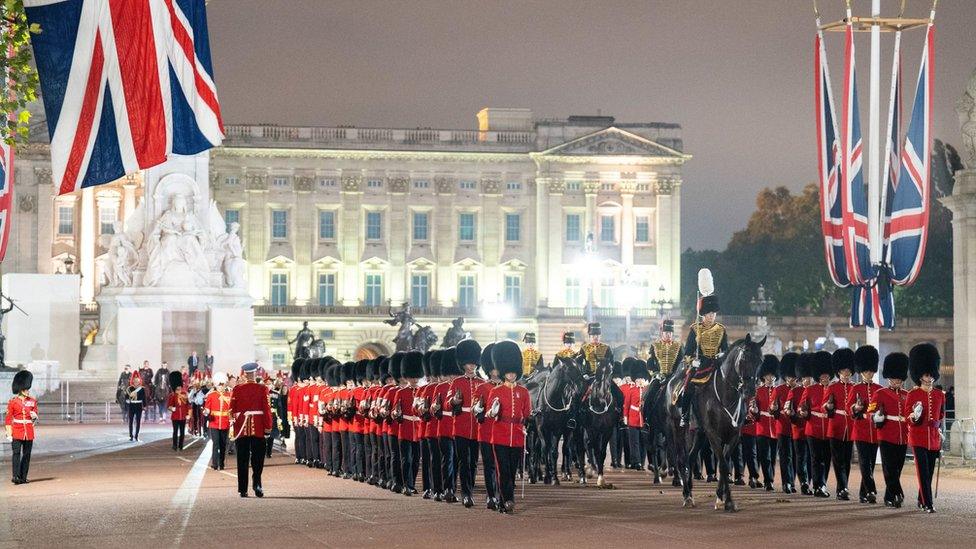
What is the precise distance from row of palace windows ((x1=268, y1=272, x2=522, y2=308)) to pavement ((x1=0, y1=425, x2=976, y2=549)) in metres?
67.8

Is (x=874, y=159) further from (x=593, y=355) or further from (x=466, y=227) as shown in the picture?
(x=466, y=227)

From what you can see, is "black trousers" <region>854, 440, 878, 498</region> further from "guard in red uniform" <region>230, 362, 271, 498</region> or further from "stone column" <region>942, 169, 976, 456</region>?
"stone column" <region>942, 169, 976, 456</region>

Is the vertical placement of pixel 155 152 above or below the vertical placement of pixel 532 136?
below

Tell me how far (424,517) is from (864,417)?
197 inches

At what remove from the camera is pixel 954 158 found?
136 feet

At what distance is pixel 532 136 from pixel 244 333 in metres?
50.3

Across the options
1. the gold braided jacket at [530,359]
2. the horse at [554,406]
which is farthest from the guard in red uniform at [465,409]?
the gold braided jacket at [530,359]

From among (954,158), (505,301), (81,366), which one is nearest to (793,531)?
(954,158)

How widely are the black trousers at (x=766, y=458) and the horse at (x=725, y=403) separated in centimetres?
253

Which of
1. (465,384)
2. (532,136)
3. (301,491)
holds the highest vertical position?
(532,136)

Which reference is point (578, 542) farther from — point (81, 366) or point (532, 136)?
point (532, 136)

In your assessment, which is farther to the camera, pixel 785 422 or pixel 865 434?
pixel 785 422

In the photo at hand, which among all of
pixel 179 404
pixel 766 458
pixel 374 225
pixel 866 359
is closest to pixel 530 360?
pixel 766 458

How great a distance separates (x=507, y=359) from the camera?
53.9 ft
